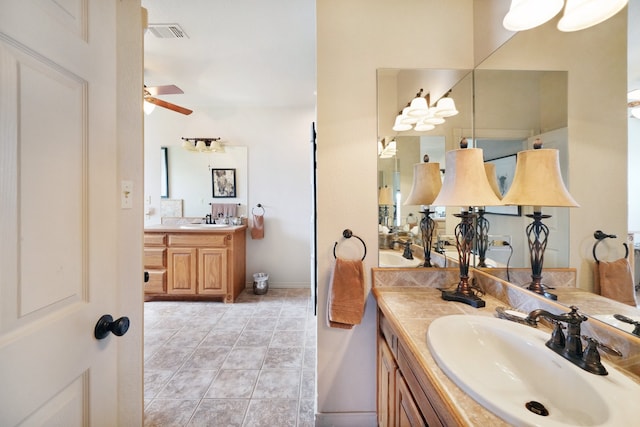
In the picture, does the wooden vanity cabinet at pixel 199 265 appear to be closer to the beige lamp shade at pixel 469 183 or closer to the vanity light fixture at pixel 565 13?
the beige lamp shade at pixel 469 183

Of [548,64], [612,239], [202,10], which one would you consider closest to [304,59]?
[202,10]

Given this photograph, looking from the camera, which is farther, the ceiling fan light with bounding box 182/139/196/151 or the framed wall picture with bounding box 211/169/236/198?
the framed wall picture with bounding box 211/169/236/198

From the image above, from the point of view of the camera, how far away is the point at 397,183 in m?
1.49

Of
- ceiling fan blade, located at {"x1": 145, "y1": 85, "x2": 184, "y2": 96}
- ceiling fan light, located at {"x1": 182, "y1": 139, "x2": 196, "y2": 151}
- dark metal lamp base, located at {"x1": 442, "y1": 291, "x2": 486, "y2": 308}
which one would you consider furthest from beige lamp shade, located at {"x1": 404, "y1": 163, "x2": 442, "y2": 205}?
ceiling fan light, located at {"x1": 182, "y1": 139, "x2": 196, "y2": 151}

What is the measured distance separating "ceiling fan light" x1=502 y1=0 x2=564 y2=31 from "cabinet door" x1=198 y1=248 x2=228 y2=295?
3146mm

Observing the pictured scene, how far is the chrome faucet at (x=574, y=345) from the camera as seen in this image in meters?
0.68

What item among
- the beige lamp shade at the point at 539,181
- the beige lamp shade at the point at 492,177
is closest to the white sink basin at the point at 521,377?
→ the beige lamp shade at the point at 539,181

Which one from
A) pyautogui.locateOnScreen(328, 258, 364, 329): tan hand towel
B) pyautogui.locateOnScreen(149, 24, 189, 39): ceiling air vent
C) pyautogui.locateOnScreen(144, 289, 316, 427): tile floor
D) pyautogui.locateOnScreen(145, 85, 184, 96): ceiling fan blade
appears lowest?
pyautogui.locateOnScreen(144, 289, 316, 427): tile floor

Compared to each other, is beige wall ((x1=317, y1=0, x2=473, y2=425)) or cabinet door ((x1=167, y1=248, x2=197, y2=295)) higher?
beige wall ((x1=317, y1=0, x2=473, y2=425))

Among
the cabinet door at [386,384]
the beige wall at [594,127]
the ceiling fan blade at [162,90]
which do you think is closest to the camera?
the beige wall at [594,127]

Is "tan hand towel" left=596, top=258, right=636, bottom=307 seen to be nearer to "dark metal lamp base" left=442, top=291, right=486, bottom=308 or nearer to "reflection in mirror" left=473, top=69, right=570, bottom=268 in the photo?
"reflection in mirror" left=473, top=69, right=570, bottom=268

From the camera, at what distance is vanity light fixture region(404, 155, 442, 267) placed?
147 cm

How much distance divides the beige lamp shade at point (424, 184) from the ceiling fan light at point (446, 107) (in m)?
0.31

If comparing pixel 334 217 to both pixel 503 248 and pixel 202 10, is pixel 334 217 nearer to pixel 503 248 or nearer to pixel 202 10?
pixel 503 248
